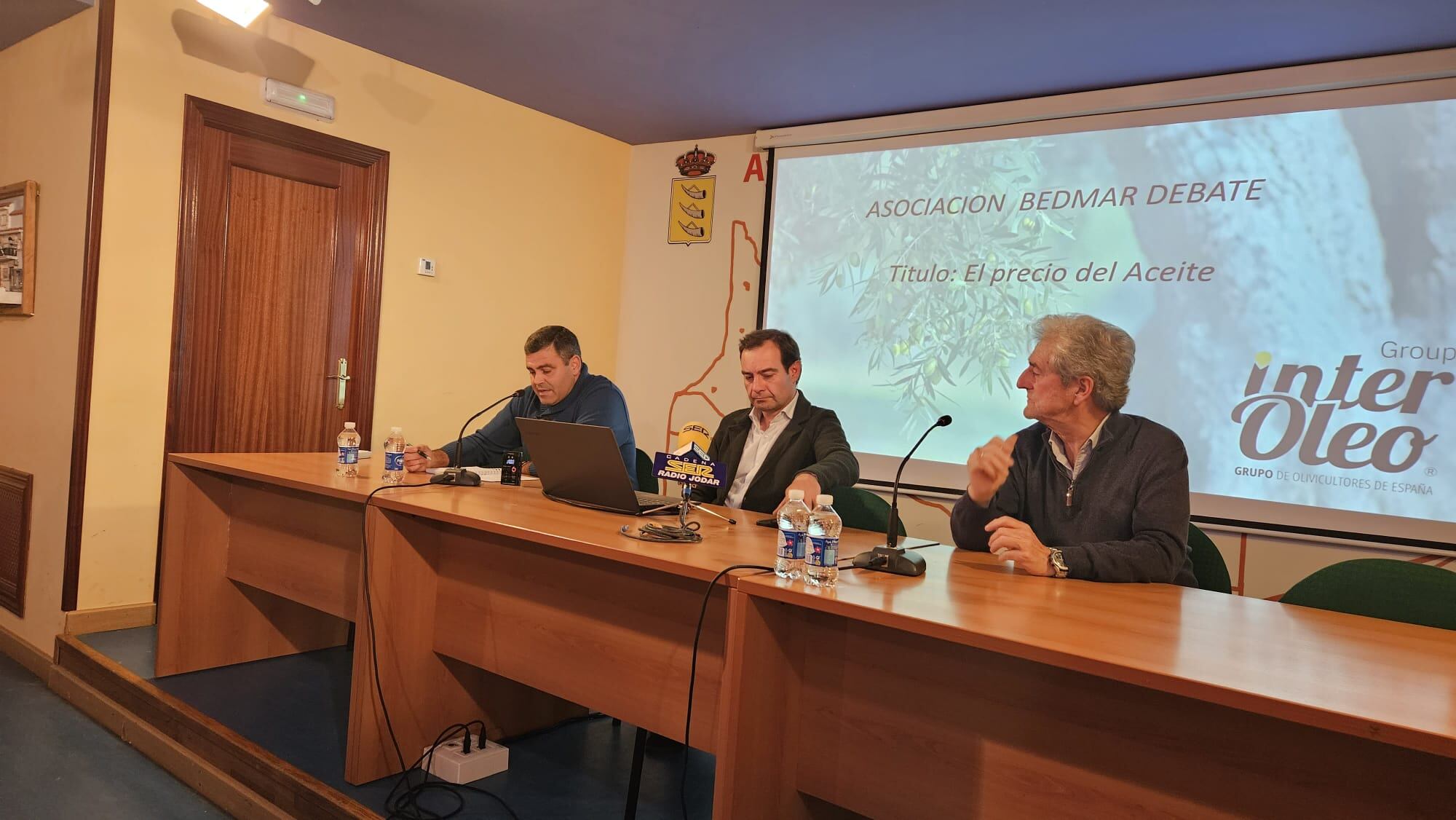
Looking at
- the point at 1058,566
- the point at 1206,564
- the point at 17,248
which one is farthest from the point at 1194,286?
the point at 17,248

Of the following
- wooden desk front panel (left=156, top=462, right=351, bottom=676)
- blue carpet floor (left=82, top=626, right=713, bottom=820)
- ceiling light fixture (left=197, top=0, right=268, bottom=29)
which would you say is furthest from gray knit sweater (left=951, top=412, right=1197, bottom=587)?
ceiling light fixture (left=197, top=0, right=268, bottom=29)

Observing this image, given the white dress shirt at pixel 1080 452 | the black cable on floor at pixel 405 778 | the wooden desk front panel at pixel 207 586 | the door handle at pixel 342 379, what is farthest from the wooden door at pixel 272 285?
the white dress shirt at pixel 1080 452

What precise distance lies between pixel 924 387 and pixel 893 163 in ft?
3.73

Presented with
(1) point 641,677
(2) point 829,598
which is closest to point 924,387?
(1) point 641,677

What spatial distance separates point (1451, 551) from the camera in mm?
3121

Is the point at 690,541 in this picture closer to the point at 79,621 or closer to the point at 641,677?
the point at 641,677

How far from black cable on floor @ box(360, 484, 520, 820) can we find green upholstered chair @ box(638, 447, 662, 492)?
1.06 meters

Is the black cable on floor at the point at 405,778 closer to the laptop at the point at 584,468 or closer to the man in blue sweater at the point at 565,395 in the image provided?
the laptop at the point at 584,468

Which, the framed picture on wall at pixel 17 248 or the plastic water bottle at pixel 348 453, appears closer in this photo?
the plastic water bottle at pixel 348 453

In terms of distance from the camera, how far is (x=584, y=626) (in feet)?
6.36

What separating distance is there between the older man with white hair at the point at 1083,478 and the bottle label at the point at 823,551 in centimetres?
42

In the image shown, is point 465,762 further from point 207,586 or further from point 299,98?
point 299,98

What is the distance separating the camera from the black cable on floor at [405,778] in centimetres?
197

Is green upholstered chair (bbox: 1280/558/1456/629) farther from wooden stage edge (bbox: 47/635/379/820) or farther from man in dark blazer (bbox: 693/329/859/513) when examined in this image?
wooden stage edge (bbox: 47/635/379/820)
